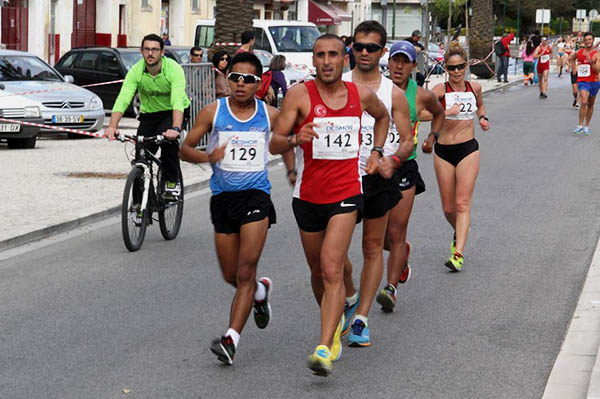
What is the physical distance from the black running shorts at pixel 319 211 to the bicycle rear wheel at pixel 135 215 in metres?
3.90

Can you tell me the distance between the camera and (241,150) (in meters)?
6.65

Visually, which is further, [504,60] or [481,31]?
[481,31]

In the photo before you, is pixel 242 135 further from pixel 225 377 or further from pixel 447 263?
pixel 447 263

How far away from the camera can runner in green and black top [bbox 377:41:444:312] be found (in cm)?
772

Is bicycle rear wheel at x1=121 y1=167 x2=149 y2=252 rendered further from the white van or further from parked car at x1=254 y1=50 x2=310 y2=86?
the white van

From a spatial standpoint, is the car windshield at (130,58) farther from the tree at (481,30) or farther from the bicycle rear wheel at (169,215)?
the tree at (481,30)

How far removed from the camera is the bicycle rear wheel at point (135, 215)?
1018 cm

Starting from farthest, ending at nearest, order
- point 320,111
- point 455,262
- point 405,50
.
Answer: point 455,262
point 405,50
point 320,111

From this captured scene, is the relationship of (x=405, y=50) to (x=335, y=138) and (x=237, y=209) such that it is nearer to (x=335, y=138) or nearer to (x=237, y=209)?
(x=335, y=138)

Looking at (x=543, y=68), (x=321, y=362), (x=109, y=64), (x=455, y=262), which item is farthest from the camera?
(x=543, y=68)

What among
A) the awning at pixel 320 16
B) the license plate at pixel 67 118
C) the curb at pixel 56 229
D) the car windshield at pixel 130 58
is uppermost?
the awning at pixel 320 16

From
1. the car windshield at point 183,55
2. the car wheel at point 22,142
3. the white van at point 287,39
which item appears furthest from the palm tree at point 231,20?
the white van at point 287,39

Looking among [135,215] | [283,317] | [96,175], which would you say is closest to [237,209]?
[283,317]

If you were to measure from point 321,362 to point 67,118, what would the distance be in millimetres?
15933
